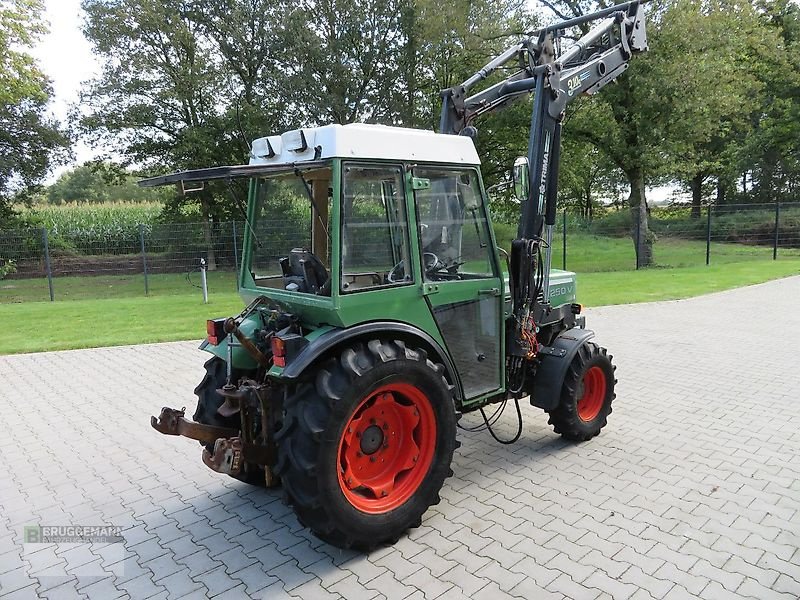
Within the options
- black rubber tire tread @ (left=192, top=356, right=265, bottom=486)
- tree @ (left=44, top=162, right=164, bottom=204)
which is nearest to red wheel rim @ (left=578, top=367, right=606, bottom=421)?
black rubber tire tread @ (left=192, top=356, right=265, bottom=486)

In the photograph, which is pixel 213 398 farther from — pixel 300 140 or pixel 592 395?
pixel 592 395

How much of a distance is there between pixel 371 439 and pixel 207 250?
42.5 feet

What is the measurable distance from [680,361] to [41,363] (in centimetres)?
851

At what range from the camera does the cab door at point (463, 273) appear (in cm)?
357

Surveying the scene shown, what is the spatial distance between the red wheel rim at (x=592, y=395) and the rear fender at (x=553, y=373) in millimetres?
404

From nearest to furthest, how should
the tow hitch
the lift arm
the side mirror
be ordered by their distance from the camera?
the tow hitch, the side mirror, the lift arm

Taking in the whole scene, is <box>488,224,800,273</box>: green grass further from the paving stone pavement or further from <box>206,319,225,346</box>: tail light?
<box>206,319,225,346</box>: tail light

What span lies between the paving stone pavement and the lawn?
3.13 m

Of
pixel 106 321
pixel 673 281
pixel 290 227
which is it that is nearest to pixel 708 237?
pixel 673 281

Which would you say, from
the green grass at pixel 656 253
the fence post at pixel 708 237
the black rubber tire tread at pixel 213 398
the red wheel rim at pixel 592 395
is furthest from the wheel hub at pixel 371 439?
the fence post at pixel 708 237

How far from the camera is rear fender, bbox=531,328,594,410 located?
169 inches

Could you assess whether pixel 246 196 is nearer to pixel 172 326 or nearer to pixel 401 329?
pixel 401 329

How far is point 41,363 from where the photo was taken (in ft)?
25.4

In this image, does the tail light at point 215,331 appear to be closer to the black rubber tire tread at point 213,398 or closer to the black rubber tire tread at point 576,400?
the black rubber tire tread at point 213,398
